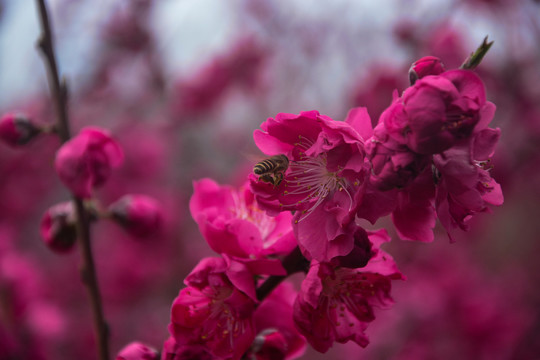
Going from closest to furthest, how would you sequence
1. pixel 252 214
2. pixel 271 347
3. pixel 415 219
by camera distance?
pixel 415 219 < pixel 271 347 < pixel 252 214

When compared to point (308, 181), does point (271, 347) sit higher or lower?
lower

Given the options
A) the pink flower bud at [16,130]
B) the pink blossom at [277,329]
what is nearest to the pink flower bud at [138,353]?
the pink blossom at [277,329]

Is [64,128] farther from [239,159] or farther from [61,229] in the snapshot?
[239,159]

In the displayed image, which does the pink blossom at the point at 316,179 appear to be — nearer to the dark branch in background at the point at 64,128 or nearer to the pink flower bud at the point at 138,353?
the pink flower bud at the point at 138,353

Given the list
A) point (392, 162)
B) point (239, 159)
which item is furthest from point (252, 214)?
point (239, 159)

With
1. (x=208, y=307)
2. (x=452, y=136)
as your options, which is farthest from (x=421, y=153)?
(x=208, y=307)

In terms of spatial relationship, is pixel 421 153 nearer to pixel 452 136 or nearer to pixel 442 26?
pixel 452 136
